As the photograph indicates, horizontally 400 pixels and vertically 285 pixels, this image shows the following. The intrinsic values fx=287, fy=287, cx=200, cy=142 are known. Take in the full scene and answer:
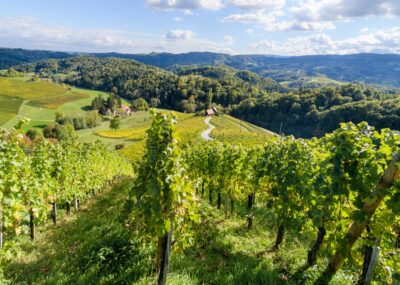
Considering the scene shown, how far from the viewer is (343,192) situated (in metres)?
6.86

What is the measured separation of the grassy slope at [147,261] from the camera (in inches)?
289

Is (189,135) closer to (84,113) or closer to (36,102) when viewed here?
(84,113)

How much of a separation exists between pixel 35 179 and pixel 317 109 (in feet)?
416

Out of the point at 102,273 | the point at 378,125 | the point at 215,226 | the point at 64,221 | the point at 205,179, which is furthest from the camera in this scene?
the point at 378,125

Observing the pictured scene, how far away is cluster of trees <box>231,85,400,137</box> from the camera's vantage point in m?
101

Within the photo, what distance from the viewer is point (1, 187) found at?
7051mm

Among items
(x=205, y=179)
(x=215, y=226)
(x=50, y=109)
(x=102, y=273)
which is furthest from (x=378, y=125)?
(x=50, y=109)

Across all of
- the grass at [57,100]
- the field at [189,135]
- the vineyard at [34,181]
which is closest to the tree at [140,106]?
the grass at [57,100]

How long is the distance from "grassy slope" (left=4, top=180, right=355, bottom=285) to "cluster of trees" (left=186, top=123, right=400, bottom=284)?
2.72 feet

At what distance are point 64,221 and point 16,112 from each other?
112 meters

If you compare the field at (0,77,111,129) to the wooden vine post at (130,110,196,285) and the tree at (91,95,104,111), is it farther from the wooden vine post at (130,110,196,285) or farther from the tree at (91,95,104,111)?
the wooden vine post at (130,110,196,285)

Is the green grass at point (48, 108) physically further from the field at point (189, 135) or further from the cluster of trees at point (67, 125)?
the field at point (189, 135)

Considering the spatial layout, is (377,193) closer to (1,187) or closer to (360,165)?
(360,165)

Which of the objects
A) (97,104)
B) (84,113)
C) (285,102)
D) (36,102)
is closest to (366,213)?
(285,102)
